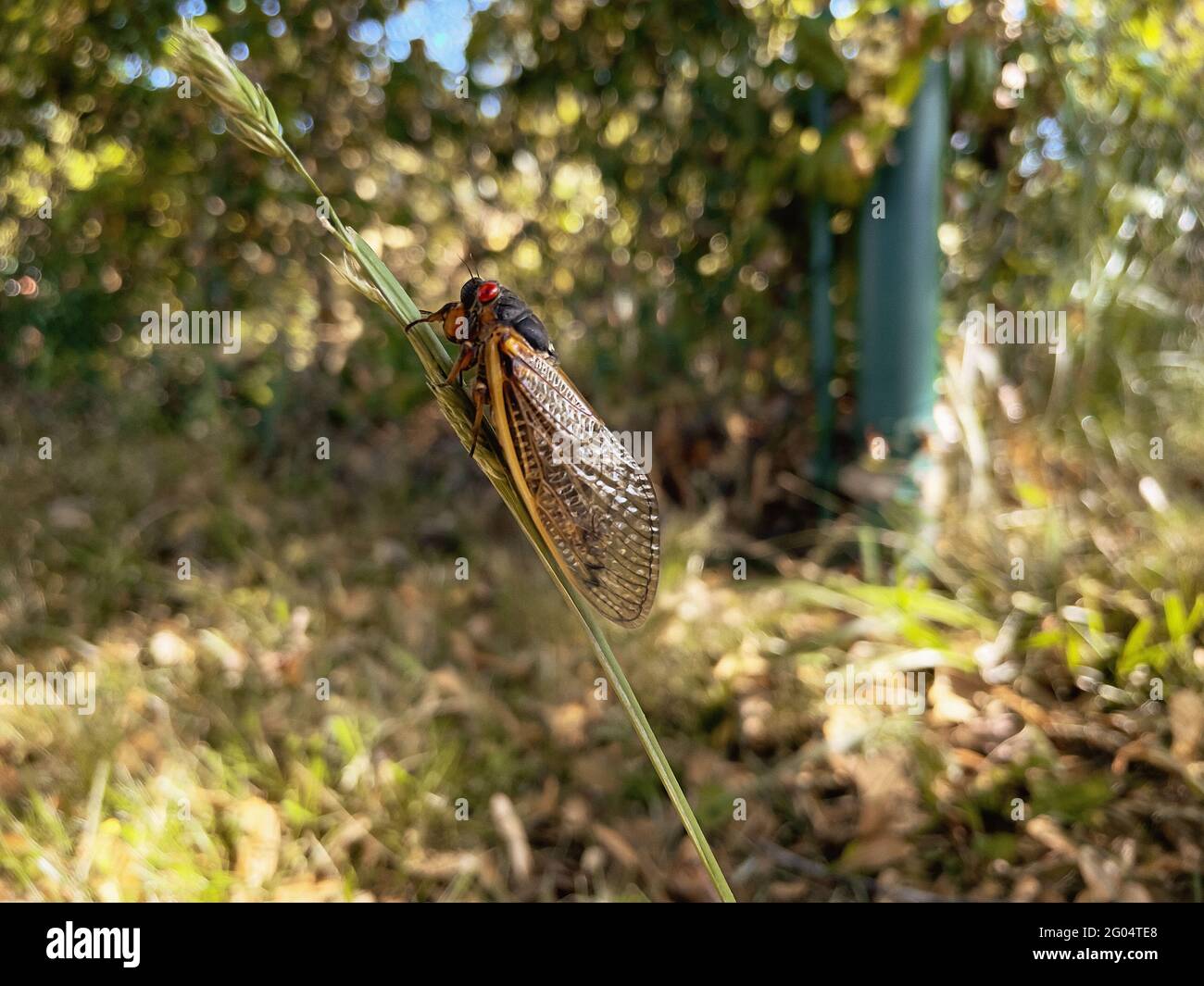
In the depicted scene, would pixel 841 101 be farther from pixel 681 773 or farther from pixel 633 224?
pixel 681 773

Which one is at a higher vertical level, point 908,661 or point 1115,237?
point 1115,237

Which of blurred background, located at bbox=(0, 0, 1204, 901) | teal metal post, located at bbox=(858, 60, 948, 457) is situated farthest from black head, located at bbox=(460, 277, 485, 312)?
teal metal post, located at bbox=(858, 60, 948, 457)

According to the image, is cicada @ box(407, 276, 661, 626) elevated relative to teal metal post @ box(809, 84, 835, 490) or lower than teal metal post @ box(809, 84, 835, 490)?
lower

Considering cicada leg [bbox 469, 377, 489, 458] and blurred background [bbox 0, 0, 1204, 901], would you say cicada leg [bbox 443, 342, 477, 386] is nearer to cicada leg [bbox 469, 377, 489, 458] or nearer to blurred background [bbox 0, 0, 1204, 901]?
cicada leg [bbox 469, 377, 489, 458]

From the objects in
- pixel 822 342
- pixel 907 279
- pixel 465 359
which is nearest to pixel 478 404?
pixel 465 359
